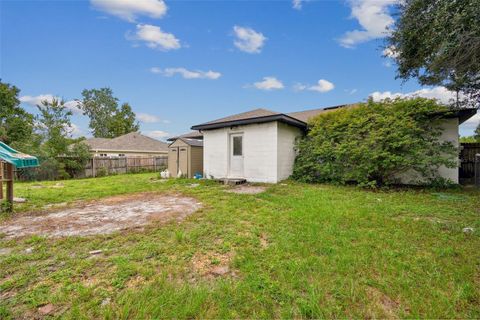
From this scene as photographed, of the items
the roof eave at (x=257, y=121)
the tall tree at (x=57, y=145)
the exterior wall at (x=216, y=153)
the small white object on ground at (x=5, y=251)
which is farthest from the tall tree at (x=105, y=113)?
the small white object on ground at (x=5, y=251)

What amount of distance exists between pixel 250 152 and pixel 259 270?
648 cm

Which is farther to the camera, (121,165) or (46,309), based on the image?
(121,165)

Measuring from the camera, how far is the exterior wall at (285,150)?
26.3ft

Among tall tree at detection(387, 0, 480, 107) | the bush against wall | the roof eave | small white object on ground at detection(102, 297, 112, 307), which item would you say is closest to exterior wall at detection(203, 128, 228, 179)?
the roof eave

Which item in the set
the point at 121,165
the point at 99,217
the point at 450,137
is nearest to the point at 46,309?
the point at 99,217

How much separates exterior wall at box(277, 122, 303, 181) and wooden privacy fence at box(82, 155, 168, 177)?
1164 centimetres

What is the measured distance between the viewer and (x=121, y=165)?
1505 centimetres

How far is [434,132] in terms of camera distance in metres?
6.83

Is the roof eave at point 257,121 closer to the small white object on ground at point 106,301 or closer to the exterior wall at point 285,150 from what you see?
the exterior wall at point 285,150

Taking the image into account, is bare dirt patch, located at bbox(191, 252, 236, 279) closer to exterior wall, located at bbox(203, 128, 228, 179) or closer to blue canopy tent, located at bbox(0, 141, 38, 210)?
blue canopy tent, located at bbox(0, 141, 38, 210)

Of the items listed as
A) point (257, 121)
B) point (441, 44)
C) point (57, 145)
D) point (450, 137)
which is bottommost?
point (450, 137)

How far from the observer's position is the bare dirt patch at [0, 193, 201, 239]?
3.40 meters

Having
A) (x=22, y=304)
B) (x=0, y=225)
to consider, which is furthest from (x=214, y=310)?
(x=0, y=225)

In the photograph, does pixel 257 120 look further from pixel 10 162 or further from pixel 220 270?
pixel 10 162
